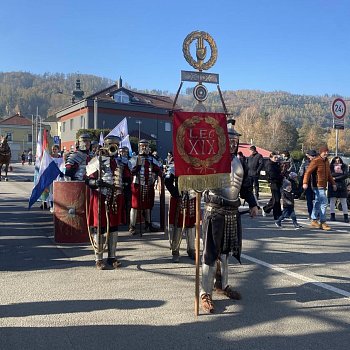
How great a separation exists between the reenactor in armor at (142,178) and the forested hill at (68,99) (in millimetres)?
107433

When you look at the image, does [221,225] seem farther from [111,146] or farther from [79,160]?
[79,160]

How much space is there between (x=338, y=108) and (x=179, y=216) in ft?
26.2

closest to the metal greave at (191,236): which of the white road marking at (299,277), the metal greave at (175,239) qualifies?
the metal greave at (175,239)

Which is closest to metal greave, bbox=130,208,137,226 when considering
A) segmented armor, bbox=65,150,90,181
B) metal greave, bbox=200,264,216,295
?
segmented armor, bbox=65,150,90,181

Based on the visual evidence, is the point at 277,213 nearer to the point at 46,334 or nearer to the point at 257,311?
the point at 257,311

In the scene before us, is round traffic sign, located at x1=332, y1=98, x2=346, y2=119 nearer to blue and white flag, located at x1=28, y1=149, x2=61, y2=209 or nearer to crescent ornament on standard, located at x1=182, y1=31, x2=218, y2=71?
crescent ornament on standard, located at x1=182, y1=31, x2=218, y2=71

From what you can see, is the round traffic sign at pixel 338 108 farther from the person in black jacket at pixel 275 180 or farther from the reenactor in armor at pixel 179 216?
the reenactor in armor at pixel 179 216

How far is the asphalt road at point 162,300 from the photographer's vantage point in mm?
4320

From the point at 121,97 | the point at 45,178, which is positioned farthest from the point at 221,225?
the point at 121,97

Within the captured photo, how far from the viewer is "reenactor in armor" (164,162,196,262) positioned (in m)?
7.40

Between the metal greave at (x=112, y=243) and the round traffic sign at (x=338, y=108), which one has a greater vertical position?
the round traffic sign at (x=338, y=108)

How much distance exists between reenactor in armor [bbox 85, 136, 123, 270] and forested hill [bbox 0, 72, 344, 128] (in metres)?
110

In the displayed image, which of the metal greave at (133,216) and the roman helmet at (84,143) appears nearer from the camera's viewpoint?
the roman helmet at (84,143)

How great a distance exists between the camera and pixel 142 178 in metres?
9.74
